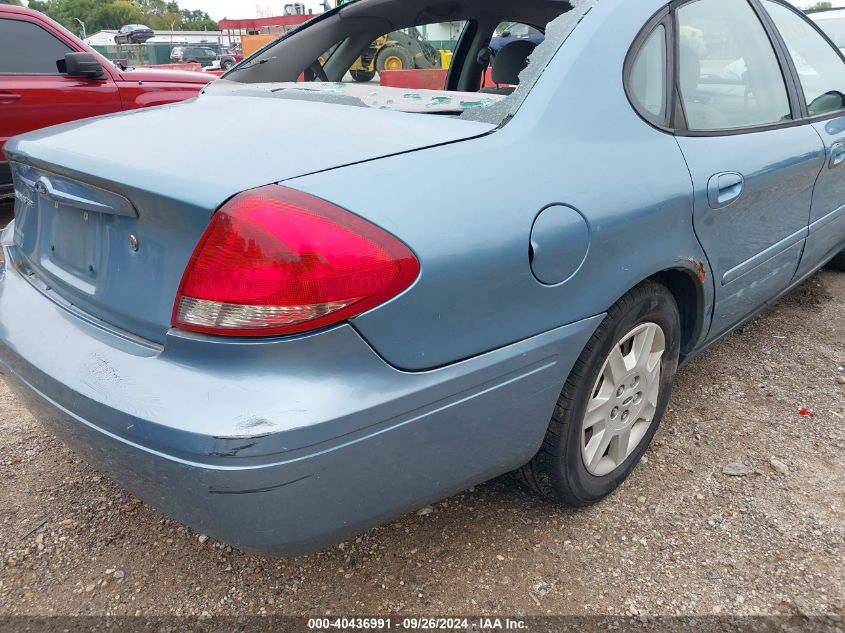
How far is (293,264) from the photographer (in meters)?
1.32

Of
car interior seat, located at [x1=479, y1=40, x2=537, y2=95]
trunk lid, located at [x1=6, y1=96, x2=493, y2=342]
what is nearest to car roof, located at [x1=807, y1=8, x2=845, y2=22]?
car interior seat, located at [x1=479, y1=40, x2=537, y2=95]

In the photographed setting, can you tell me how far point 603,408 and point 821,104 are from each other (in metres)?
1.92

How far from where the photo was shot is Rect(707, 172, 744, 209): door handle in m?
2.07

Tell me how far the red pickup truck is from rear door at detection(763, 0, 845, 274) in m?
4.26

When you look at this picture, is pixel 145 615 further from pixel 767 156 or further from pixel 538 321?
pixel 767 156

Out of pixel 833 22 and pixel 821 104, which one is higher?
pixel 833 22

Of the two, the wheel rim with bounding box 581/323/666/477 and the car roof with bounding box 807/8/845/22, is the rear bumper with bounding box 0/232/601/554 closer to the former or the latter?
the wheel rim with bounding box 581/323/666/477

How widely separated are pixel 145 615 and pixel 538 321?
50.2 inches

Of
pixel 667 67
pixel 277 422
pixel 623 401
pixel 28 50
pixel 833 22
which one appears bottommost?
pixel 623 401

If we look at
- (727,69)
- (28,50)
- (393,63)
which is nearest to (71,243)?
(727,69)

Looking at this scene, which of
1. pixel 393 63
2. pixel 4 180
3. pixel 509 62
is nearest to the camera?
pixel 509 62

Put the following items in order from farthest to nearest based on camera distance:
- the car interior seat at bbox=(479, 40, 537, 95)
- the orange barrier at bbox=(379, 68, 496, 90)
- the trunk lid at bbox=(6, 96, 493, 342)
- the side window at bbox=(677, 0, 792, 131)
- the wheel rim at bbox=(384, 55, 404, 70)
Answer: the wheel rim at bbox=(384, 55, 404, 70) < the orange barrier at bbox=(379, 68, 496, 90) < the car interior seat at bbox=(479, 40, 537, 95) < the side window at bbox=(677, 0, 792, 131) < the trunk lid at bbox=(6, 96, 493, 342)

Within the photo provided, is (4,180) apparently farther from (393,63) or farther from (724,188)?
(724,188)

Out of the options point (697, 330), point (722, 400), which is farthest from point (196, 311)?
point (722, 400)
